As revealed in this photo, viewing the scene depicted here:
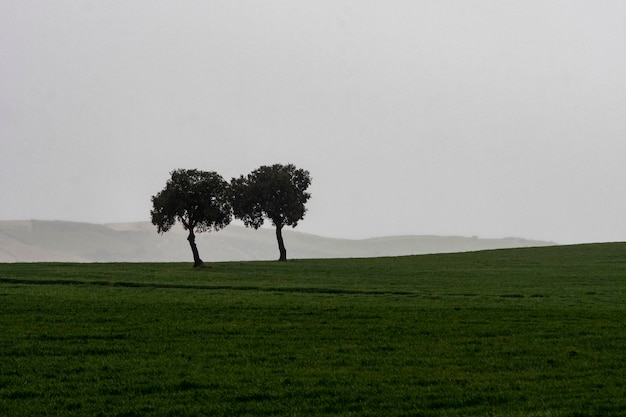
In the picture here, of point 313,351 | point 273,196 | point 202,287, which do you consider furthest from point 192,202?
point 313,351

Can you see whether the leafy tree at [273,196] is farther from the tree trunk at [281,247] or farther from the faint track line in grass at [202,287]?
the faint track line in grass at [202,287]

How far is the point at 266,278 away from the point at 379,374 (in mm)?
41325

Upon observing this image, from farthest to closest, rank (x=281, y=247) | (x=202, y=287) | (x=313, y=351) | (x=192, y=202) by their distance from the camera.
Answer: (x=281, y=247) < (x=192, y=202) < (x=202, y=287) < (x=313, y=351)

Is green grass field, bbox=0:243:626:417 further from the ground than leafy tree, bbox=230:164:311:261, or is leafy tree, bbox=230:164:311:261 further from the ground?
leafy tree, bbox=230:164:311:261

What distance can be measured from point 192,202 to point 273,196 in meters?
15.9

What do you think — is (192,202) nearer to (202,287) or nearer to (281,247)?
(281,247)

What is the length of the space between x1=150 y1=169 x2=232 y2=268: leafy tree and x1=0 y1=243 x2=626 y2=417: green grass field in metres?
30.0

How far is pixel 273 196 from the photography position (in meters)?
94.2

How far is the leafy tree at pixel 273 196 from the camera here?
94000mm

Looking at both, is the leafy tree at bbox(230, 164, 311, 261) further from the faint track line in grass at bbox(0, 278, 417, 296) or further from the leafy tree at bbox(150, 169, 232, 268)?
the faint track line in grass at bbox(0, 278, 417, 296)

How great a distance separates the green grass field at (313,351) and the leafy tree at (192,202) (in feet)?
98.4

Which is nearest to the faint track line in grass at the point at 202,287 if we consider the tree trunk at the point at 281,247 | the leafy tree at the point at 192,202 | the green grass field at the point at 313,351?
the green grass field at the point at 313,351

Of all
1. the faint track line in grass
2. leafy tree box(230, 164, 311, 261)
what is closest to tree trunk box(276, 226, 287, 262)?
leafy tree box(230, 164, 311, 261)

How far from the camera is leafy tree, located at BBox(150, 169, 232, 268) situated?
265 ft
